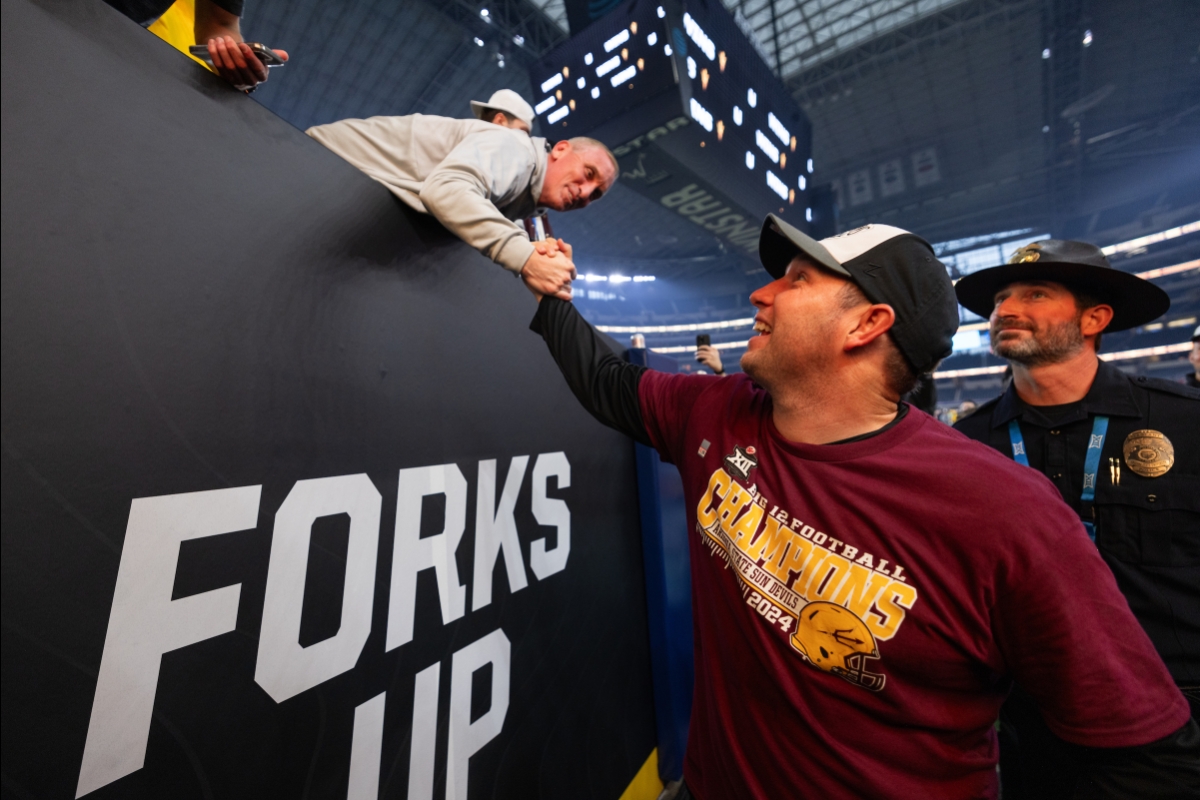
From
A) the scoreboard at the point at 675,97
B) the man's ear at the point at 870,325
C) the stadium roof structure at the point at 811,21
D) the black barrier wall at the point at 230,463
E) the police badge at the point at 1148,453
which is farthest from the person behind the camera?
the stadium roof structure at the point at 811,21

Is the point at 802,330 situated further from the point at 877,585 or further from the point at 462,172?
the point at 462,172

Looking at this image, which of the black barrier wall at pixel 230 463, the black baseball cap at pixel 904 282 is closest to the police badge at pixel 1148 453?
the black baseball cap at pixel 904 282

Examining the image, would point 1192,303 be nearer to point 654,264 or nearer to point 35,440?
point 654,264

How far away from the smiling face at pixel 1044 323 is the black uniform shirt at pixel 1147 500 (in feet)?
0.51

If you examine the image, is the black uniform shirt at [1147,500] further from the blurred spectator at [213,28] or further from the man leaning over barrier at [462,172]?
the blurred spectator at [213,28]

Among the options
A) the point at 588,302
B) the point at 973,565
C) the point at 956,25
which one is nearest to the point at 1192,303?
the point at 956,25

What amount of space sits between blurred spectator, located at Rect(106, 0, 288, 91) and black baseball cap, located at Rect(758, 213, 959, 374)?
1041mm

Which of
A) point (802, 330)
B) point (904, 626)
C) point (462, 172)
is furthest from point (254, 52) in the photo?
point (904, 626)

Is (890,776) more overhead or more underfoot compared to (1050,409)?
more underfoot

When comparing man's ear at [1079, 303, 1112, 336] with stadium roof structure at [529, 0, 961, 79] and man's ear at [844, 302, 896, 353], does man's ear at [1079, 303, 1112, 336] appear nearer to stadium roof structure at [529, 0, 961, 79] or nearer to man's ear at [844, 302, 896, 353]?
man's ear at [844, 302, 896, 353]

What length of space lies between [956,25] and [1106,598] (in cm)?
1745

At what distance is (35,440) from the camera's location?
0.58m

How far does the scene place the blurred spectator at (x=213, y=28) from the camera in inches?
31.9

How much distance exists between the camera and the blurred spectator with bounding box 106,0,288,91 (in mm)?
810
